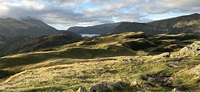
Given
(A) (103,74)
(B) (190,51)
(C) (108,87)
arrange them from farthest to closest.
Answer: (B) (190,51)
(A) (103,74)
(C) (108,87)

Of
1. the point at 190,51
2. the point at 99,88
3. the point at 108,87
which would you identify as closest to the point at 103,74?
the point at 108,87

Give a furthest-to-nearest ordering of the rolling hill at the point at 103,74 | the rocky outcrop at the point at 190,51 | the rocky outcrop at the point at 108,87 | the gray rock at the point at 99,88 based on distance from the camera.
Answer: the rocky outcrop at the point at 190,51 → the rolling hill at the point at 103,74 → the rocky outcrop at the point at 108,87 → the gray rock at the point at 99,88

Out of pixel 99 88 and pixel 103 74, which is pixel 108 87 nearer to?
pixel 99 88

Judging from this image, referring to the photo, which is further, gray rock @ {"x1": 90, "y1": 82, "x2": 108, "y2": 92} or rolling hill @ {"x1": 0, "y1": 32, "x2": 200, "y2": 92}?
rolling hill @ {"x1": 0, "y1": 32, "x2": 200, "y2": 92}

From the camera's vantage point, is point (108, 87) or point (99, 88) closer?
point (99, 88)

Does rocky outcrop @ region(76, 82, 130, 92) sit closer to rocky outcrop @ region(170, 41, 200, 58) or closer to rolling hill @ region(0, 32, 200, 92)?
rolling hill @ region(0, 32, 200, 92)

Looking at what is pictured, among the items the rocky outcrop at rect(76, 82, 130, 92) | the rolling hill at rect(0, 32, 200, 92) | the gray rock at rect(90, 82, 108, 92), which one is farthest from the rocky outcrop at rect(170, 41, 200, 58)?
the gray rock at rect(90, 82, 108, 92)

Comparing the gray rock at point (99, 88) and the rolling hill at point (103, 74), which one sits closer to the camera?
the gray rock at point (99, 88)

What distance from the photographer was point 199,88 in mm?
36094

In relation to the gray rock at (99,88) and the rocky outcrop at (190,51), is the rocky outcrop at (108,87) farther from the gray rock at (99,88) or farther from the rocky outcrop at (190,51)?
the rocky outcrop at (190,51)

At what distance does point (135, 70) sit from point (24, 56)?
160 feet

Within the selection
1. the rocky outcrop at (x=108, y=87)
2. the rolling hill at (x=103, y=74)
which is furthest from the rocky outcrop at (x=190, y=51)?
the rocky outcrop at (x=108, y=87)

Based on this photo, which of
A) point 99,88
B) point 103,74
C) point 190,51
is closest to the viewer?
point 99,88

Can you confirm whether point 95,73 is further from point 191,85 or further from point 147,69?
point 191,85
